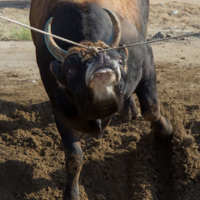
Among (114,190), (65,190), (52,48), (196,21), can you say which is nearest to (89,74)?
(52,48)

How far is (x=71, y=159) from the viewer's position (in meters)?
2.88

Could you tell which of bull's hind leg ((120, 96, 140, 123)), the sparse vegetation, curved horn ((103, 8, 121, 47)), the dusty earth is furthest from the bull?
the sparse vegetation

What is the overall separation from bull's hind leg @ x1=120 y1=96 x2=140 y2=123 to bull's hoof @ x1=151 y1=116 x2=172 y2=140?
538 millimetres

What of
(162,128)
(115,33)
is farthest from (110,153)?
(115,33)

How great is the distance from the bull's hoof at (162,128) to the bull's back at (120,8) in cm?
116

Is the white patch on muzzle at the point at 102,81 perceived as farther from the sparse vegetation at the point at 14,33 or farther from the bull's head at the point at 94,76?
the sparse vegetation at the point at 14,33

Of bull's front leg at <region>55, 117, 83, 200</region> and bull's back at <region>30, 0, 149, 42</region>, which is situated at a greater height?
bull's back at <region>30, 0, 149, 42</region>

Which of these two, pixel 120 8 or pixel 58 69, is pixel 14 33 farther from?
pixel 58 69

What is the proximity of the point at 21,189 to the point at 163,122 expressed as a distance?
1638mm

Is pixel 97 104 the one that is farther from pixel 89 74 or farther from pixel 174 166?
pixel 174 166

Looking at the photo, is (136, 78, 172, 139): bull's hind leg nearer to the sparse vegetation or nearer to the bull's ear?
the bull's ear

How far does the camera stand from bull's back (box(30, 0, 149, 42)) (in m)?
3.13

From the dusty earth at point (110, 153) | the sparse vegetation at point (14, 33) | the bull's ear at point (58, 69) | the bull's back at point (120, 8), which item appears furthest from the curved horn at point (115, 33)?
the sparse vegetation at point (14, 33)

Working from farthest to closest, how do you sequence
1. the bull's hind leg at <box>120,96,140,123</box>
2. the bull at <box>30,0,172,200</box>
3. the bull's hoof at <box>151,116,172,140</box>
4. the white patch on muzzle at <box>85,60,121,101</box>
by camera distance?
1. the bull's hind leg at <box>120,96,140,123</box>
2. the bull's hoof at <box>151,116,172,140</box>
3. the bull at <box>30,0,172,200</box>
4. the white patch on muzzle at <box>85,60,121,101</box>
